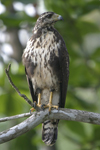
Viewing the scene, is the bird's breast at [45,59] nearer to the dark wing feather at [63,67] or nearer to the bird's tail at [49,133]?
the dark wing feather at [63,67]

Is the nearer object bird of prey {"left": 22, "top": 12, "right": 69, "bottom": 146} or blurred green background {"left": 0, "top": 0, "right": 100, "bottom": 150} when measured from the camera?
bird of prey {"left": 22, "top": 12, "right": 69, "bottom": 146}

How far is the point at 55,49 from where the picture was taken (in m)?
4.48

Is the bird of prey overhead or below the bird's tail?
overhead

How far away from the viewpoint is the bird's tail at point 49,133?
4777 millimetres

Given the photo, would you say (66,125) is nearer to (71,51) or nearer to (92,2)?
(71,51)

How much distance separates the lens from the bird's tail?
478cm

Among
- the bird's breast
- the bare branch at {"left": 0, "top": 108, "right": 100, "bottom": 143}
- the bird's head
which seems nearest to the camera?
the bare branch at {"left": 0, "top": 108, "right": 100, "bottom": 143}

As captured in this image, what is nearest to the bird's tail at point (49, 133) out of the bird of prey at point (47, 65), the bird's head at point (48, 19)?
the bird of prey at point (47, 65)

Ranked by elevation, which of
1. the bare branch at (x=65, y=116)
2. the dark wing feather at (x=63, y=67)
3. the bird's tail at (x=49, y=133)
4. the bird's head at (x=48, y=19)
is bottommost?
the bird's tail at (x=49, y=133)

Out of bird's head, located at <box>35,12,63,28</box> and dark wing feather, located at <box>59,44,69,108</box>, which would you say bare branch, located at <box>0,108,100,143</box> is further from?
bird's head, located at <box>35,12,63,28</box>

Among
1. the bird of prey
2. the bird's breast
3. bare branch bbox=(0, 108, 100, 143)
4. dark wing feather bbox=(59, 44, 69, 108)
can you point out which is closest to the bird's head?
the bird of prey

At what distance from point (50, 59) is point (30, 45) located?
398 mm

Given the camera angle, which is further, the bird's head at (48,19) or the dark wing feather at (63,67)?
the bird's head at (48,19)

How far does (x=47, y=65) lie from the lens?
4.46 meters
